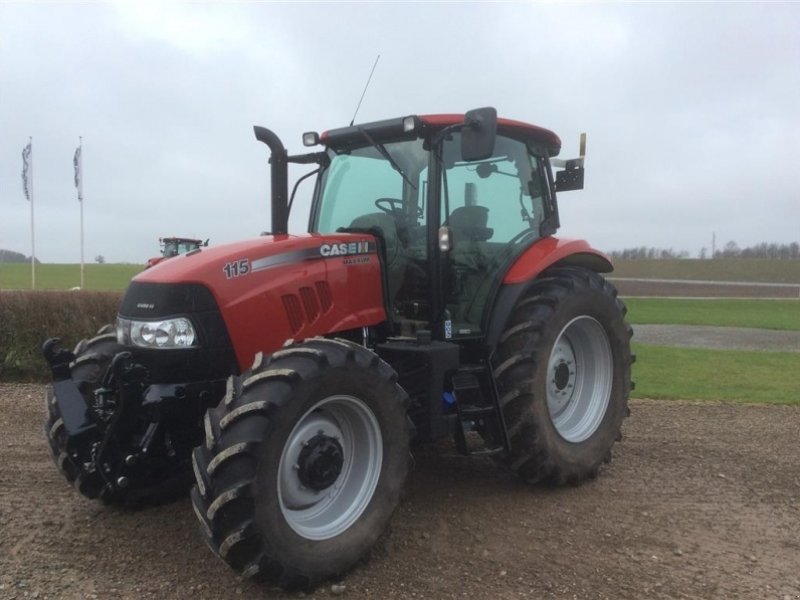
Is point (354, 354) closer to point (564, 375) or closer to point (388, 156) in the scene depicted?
point (388, 156)

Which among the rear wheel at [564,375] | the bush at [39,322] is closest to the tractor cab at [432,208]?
the rear wheel at [564,375]

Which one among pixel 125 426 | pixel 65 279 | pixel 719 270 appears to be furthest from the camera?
pixel 719 270

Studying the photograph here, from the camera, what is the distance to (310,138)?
15.9 feet

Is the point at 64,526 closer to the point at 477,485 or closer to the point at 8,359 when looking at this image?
the point at 477,485

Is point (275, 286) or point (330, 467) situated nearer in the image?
point (330, 467)

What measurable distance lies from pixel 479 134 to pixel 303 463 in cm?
199

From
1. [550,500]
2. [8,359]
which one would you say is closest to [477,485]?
[550,500]

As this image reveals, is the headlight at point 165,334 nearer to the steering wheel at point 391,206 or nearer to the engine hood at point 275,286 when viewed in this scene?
the engine hood at point 275,286

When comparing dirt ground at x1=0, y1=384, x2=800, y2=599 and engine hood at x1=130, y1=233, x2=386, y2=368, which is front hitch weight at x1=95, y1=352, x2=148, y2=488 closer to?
engine hood at x1=130, y1=233, x2=386, y2=368

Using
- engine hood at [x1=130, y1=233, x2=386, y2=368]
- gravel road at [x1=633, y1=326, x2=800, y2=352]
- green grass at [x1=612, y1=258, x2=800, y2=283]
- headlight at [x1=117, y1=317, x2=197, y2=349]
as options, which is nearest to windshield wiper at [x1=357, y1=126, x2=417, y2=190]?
engine hood at [x1=130, y1=233, x2=386, y2=368]

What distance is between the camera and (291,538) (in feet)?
10.7

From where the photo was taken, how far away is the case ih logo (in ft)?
13.5

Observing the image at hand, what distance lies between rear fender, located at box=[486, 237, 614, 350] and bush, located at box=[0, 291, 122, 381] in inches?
277

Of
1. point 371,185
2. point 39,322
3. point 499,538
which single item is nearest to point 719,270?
point 39,322
